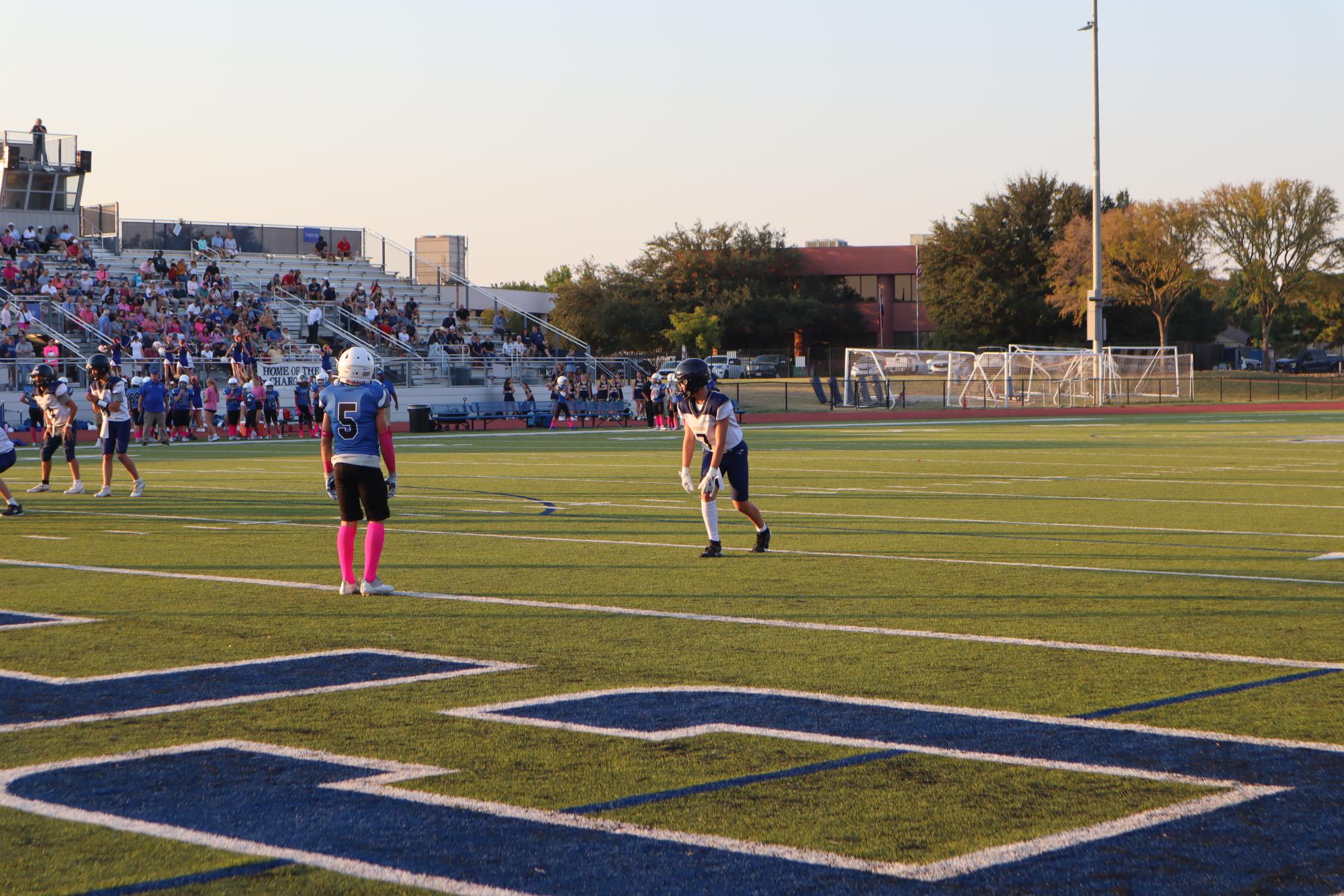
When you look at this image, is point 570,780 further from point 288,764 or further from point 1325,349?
point 1325,349

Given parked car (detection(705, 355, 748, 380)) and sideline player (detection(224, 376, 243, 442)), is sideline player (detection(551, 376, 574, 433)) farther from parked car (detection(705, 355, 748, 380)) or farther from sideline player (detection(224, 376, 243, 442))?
parked car (detection(705, 355, 748, 380))

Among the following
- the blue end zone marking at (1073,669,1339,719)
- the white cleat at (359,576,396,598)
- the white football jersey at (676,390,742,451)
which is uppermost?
the white football jersey at (676,390,742,451)

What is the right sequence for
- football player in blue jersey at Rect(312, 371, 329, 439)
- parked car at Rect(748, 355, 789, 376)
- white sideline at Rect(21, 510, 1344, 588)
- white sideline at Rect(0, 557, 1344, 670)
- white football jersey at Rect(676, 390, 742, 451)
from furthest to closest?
1. parked car at Rect(748, 355, 789, 376)
2. football player in blue jersey at Rect(312, 371, 329, 439)
3. white football jersey at Rect(676, 390, 742, 451)
4. white sideline at Rect(21, 510, 1344, 588)
5. white sideline at Rect(0, 557, 1344, 670)

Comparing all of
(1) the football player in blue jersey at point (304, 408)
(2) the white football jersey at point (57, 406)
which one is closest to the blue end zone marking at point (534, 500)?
(2) the white football jersey at point (57, 406)

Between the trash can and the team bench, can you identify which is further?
the team bench

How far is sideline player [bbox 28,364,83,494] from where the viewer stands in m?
17.4

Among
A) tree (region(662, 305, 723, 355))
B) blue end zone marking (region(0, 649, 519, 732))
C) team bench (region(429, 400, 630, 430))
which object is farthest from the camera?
tree (region(662, 305, 723, 355))

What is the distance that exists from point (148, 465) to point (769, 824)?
2169 centimetres

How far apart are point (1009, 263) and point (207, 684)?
72675 millimetres

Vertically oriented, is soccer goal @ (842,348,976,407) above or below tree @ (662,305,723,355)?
below

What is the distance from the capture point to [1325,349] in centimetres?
10094

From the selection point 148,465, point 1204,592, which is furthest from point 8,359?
point 1204,592

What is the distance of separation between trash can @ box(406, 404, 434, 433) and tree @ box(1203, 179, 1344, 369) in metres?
41.2

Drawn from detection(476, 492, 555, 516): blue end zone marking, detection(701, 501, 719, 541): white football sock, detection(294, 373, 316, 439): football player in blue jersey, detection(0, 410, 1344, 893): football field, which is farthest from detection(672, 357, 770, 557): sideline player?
detection(294, 373, 316, 439): football player in blue jersey
